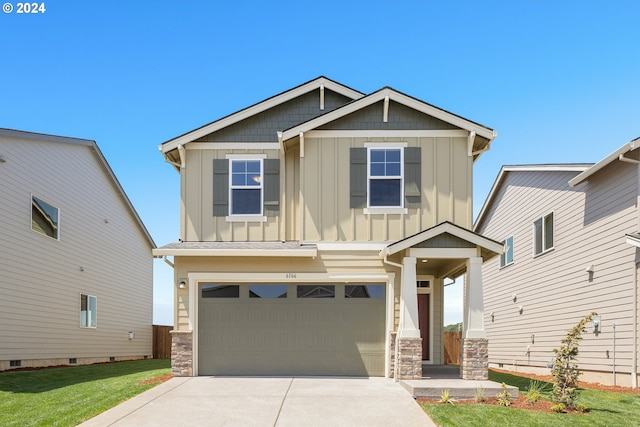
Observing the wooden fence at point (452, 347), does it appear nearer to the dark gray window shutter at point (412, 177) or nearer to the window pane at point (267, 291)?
the dark gray window shutter at point (412, 177)

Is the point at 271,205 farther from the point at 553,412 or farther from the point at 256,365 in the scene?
the point at 553,412

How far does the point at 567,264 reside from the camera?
15.9 metres

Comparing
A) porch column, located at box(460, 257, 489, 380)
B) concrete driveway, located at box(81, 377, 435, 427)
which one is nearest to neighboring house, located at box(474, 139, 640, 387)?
porch column, located at box(460, 257, 489, 380)

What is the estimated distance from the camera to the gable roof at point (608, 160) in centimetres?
1230

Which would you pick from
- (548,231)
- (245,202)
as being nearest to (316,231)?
(245,202)

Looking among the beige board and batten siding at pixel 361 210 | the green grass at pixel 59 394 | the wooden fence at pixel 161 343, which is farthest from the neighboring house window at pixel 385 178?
the wooden fence at pixel 161 343

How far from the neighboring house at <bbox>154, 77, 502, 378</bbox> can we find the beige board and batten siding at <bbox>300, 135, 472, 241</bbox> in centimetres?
2

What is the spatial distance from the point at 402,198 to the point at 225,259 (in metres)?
4.19

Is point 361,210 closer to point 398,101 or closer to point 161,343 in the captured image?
point 398,101

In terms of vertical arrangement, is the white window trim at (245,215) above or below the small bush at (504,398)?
above

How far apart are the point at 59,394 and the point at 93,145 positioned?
Answer: 997cm

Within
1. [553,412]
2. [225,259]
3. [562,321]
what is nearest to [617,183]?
[562,321]

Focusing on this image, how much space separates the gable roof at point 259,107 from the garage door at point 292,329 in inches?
135

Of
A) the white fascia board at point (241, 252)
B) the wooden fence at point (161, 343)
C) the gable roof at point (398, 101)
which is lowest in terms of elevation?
the wooden fence at point (161, 343)
